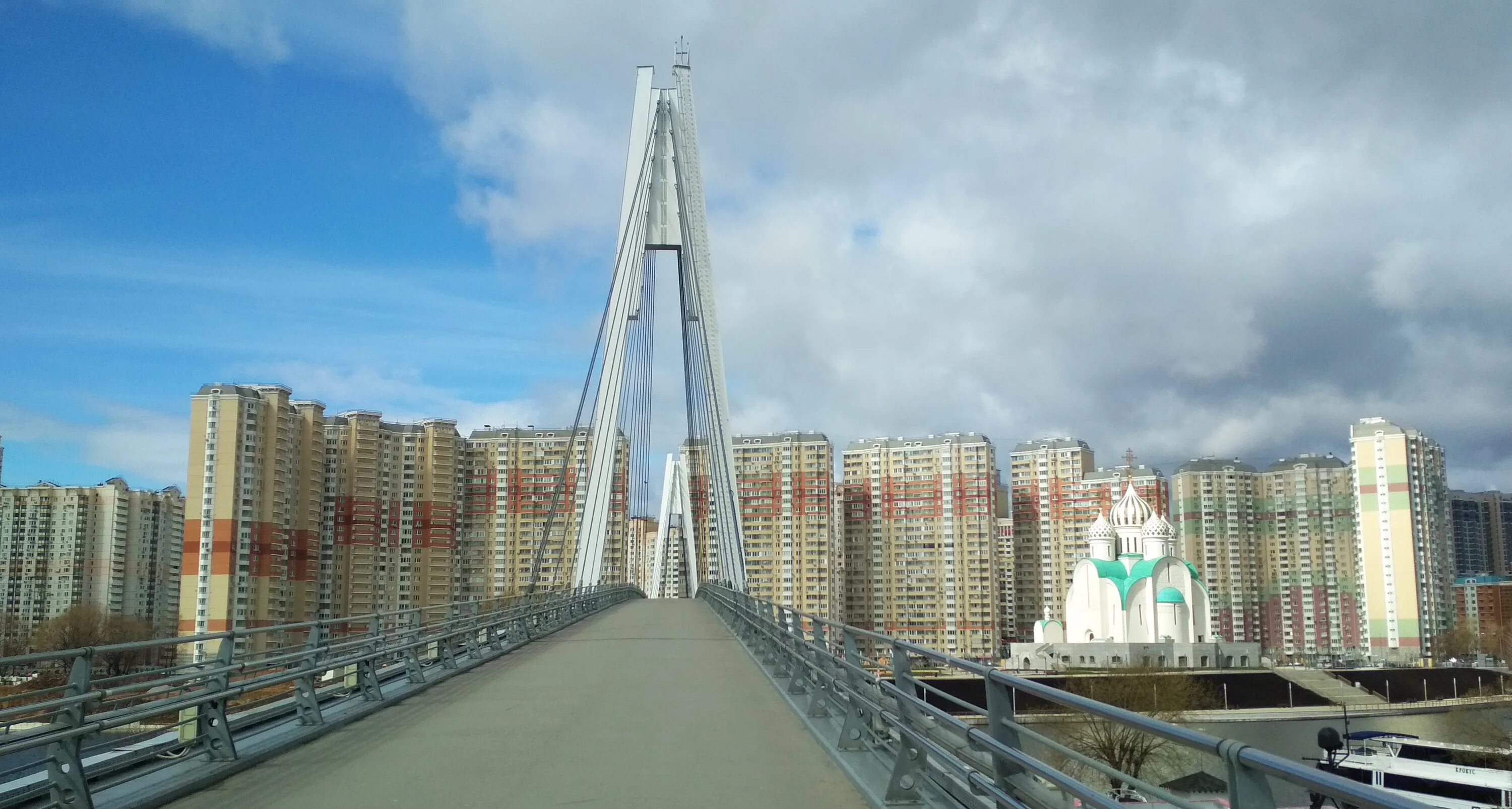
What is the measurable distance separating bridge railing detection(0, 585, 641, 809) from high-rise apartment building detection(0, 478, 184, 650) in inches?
2001

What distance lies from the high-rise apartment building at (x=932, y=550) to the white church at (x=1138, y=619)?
44.3 feet

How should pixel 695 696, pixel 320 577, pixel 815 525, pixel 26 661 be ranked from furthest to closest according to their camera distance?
pixel 815 525
pixel 320 577
pixel 695 696
pixel 26 661

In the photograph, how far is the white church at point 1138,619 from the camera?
6994cm

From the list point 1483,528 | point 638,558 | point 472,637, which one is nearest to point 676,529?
point 638,558

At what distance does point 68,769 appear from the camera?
5867 millimetres

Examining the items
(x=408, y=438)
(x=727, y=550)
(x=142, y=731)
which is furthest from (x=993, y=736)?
(x=408, y=438)

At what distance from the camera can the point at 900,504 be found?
9100cm

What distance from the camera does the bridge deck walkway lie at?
6.46 meters

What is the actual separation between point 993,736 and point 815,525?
77.0m

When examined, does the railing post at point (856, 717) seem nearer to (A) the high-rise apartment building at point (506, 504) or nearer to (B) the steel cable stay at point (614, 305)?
(B) the steel cable stay at point (614, 305)

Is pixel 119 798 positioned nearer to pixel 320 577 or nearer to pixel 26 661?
pixel 26 661

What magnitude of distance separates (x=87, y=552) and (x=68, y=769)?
62749 mm

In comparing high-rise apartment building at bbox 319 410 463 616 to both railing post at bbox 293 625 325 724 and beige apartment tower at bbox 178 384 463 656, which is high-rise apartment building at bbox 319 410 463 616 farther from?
railing post at bbox 293 625 325 724

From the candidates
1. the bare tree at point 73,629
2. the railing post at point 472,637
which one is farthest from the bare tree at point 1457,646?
the railing post at point 472,637
